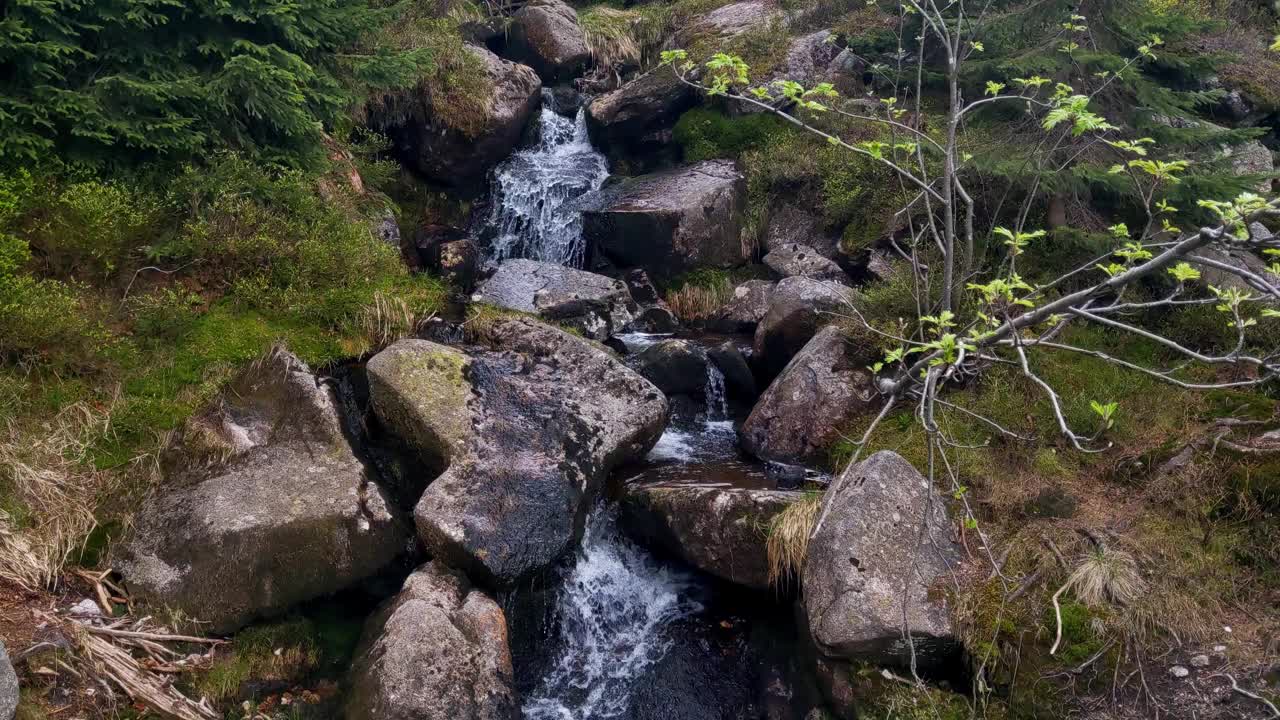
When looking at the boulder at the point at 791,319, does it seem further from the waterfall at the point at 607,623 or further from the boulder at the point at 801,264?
the waterfall at the point at 607,623

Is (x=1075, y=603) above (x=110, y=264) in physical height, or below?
below

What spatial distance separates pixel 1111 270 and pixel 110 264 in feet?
25.3

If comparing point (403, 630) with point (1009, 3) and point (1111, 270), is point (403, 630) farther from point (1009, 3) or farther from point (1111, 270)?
point (1009, 3)

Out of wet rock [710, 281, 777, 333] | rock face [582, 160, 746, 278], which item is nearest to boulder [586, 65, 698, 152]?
rock face [582, 160, 746, 278]

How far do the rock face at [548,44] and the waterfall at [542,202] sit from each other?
220 cm

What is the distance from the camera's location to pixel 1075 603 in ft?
16.6

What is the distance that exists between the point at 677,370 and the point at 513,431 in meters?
2.68

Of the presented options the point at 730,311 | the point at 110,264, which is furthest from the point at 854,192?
the point at 110,264

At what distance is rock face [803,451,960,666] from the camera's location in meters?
5.11

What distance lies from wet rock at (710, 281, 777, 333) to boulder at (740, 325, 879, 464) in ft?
7.56

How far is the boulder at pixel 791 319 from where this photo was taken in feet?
28.7

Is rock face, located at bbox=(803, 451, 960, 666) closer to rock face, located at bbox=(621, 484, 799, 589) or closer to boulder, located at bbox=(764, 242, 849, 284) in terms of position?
rock face, located at bbox=(621, 484, 799, 589)

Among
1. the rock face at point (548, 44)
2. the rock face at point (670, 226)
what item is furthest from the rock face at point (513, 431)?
the rock face at point (548, 44)

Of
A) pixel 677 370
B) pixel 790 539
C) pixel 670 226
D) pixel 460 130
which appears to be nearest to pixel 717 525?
pixel 790 539
